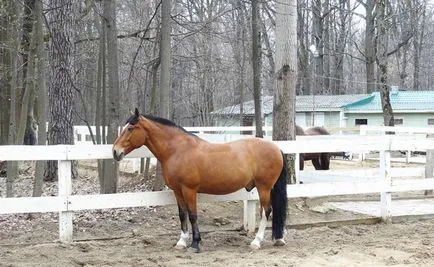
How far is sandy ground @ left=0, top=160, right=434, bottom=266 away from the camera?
19.9ft

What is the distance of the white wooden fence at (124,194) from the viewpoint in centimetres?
640

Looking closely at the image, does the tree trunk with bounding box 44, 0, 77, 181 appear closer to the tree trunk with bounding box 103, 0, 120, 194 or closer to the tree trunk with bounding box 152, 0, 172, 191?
the tree trunk with bounding box 103, 0, 120, 194

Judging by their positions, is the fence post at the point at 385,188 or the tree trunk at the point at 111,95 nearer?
the tree trunk at the point at 111,95

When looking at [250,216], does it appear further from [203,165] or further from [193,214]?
[203,165]

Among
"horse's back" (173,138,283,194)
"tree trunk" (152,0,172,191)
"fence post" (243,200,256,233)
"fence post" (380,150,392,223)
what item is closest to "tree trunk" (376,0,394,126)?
"fence post" (380,150,392,223)

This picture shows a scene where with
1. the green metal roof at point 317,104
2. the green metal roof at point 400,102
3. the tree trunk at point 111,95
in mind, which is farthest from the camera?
the green metal roof at point 317,104

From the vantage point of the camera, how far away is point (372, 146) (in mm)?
8562

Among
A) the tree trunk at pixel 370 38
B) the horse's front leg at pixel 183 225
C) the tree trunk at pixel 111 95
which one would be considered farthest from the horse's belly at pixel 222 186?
the tree trunk at pixel 370 38

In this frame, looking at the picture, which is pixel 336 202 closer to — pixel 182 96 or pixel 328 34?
pixel 182 96

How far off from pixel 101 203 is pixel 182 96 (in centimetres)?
2213

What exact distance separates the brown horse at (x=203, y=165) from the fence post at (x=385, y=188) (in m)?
2.24

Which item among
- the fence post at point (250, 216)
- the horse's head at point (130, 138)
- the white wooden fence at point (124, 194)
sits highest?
the horse's head at point (130, 138)

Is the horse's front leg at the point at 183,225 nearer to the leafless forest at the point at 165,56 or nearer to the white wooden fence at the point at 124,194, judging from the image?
the white wooden fence at the point at 124,194

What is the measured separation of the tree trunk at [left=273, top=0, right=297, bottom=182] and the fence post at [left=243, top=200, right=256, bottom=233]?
4.84ft
